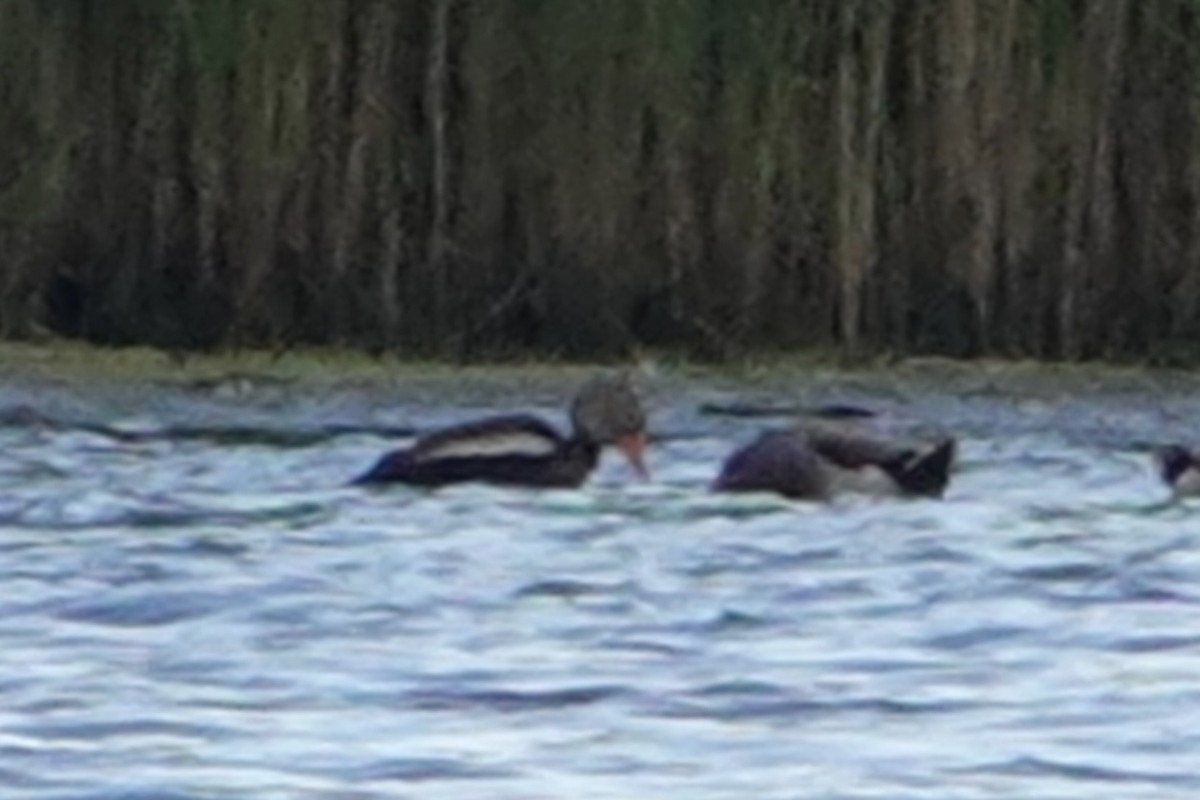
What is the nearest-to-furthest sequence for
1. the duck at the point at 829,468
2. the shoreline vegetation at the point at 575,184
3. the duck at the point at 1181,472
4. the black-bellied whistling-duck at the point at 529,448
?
1. the duck at the point at 1181,472
2. the duck at the point at 829,468
3. the black-bellied whistling-duck at the point at 529,448
4. the shoreline vegetation at the point at 575,184

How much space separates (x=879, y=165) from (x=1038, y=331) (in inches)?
31.2

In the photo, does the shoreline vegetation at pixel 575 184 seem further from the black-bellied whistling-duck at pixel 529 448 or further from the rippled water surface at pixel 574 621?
the black-bellied whistling-duck at pixel 529 448

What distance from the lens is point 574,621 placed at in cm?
1232

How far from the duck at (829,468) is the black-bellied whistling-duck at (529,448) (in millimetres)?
494

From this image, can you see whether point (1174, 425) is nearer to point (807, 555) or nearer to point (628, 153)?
point (628, 153)

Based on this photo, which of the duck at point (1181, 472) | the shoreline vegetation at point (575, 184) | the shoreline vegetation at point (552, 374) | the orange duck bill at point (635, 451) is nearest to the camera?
the duck at point (1181, 472)

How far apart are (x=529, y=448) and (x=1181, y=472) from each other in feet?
6.19

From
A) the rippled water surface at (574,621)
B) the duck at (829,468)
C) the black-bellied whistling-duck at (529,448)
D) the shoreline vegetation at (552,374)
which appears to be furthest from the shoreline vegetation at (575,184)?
the duck at (829,468)

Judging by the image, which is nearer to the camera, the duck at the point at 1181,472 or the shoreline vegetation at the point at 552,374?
the duck at the point at 1181,472

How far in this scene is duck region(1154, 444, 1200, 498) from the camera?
606 inches

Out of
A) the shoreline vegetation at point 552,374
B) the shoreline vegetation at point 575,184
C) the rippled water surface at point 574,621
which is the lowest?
the rippled water surface at point 574,621

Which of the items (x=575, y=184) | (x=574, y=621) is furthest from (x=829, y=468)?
(x=575, y=184)

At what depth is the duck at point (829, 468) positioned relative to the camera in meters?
15.5

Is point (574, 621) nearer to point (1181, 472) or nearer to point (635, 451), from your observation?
point (1181, 472)
